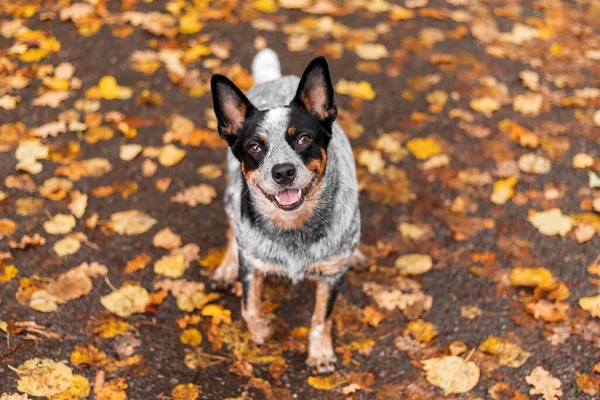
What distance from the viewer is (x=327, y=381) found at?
353 centimetres

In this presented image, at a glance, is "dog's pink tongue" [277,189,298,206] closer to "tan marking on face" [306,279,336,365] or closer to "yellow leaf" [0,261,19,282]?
"tan marking on face" [306,279,336,365]

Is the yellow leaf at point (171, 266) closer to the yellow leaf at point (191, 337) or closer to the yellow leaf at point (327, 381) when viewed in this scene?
the yellow leaf at point (191, 337)

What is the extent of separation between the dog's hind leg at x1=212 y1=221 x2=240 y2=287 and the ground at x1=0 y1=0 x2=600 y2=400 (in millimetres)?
107

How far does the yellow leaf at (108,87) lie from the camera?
5.41 m

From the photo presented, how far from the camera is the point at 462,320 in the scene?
383 cm

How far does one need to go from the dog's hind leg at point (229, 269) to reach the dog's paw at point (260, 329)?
442 millimetres

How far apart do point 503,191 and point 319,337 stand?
7.06 feet

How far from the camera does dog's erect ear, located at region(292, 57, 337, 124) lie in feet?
10.0

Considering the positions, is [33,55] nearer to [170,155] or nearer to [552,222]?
[170,155]

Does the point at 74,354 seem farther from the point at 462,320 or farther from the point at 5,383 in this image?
the point at 462,320

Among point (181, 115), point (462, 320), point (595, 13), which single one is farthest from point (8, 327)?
point (595, 13)

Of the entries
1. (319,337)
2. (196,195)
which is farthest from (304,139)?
(196,195)

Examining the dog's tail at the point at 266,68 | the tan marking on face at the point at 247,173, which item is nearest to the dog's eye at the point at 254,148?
the tan marking on face at the point at 247,173

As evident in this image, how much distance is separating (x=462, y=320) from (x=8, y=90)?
4.58m
